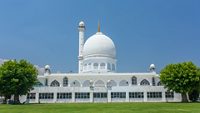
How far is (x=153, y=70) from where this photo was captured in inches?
3622

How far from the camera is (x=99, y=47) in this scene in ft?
313

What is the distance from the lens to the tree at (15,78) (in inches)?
2509

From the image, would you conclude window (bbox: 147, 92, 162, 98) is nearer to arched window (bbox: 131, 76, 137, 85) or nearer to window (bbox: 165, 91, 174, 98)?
window (bbox: 165, 91, 174, 98)

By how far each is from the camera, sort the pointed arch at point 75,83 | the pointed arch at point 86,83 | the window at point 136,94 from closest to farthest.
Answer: the window at point 136,94 → the pointed arch at point 86,83 → the pointed arch at point 75,83

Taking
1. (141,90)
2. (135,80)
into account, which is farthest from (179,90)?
(135,80)

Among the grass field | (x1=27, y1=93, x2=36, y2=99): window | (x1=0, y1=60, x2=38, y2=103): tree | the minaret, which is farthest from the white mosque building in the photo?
the grass field

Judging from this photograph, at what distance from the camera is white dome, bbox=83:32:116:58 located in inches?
3738

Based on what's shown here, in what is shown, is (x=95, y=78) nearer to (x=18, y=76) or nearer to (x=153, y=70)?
(x=153, y=70)

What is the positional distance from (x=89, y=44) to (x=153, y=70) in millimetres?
21095

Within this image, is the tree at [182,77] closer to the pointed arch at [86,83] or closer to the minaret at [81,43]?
the pointed arch at [86,83]

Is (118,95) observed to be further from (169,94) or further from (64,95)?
(64,95)

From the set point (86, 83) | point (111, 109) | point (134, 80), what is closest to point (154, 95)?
point (134, 80)

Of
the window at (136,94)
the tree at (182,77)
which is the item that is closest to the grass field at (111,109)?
the tree at (182,77)

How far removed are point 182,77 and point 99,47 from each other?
3411cm
